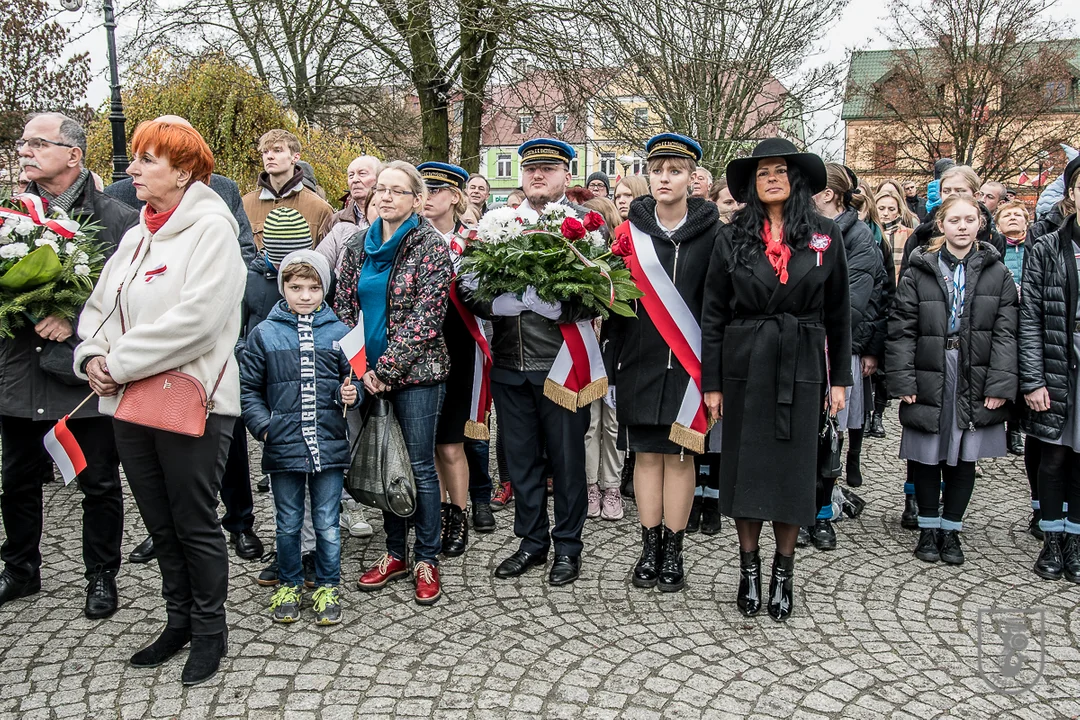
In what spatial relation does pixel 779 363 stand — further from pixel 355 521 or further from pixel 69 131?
pixel 69 131

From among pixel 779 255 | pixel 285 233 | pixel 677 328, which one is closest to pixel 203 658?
pixel 285 233

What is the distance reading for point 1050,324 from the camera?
4621 mm

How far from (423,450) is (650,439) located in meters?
1.15

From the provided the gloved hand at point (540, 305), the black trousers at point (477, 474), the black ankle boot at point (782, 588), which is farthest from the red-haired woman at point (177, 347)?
the black ankle boot at point (782, 588)

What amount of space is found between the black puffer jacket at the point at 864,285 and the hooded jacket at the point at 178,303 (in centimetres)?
353

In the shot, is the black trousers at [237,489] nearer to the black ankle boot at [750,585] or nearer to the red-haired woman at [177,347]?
the red-haired woman at [177,347]

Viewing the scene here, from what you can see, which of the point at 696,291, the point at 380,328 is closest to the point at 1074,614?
the point at 696,291

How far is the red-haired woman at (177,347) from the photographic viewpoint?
10.8 feet

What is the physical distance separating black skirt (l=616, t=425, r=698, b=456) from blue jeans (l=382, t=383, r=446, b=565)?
98 cm

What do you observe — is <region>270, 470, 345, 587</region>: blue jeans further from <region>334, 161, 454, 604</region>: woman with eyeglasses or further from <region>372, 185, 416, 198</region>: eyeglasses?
<region>372, 185, 416, 198</region>: eyeglasses

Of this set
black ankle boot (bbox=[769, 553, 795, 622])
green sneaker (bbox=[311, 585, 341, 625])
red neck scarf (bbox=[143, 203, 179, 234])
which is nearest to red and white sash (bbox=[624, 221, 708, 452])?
black ankle boot (bbox=[769, 553, 795, 622])

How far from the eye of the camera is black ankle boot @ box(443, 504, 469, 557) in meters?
4.86

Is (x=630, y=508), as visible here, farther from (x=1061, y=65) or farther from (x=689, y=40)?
(x=1061, y=65)

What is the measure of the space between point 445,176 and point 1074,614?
4.07m
